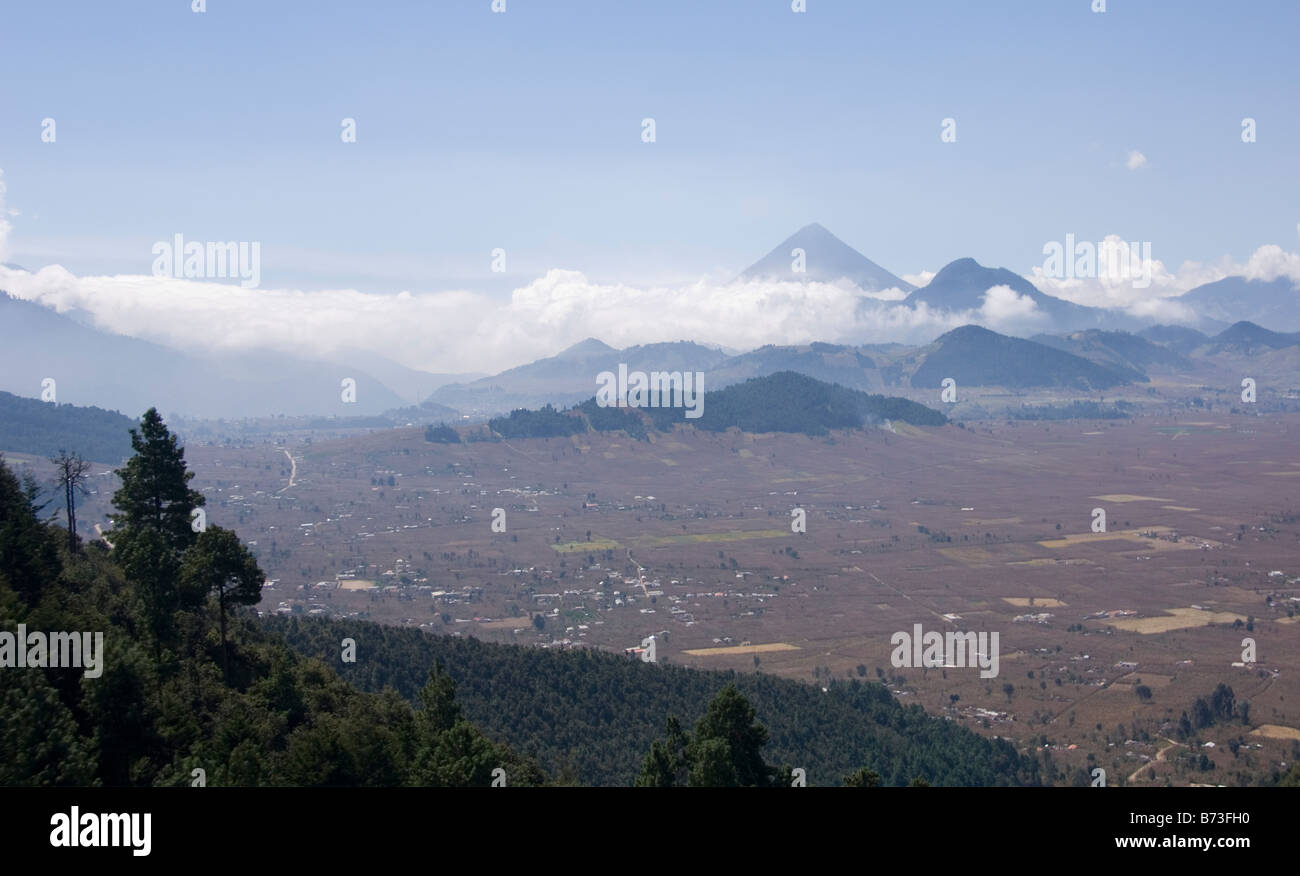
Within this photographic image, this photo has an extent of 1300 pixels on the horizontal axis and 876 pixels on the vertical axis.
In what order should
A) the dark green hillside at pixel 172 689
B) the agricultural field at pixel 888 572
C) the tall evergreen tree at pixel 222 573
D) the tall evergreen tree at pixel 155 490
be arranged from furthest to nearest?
the agricultural field at pixel 888 572
the tall evergreen tree at pixel 155 490
the tall evergreen tree at pixel 222 573
the dark green hillside at pixel 172 689

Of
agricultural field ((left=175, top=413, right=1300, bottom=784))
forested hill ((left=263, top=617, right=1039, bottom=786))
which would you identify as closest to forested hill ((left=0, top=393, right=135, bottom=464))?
agricultural field ((left=175, top=413, right=1300, bottom=784))

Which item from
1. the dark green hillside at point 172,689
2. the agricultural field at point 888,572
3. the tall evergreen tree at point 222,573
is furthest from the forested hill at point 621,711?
the tall evergreen tree at point 222,573

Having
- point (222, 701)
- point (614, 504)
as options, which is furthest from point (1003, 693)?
point (614, 504)

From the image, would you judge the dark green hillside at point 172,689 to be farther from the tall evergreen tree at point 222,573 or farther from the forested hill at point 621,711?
the forested hill at point 621,711

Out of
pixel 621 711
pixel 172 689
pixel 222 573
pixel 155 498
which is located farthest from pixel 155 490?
pixel 621 711

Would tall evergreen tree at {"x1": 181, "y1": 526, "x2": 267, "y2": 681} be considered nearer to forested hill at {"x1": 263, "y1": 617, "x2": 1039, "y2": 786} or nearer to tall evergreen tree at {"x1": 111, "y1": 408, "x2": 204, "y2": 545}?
tall evergreen tree at {"x1": 111, "y1": 408, "x2": 204, "y2": 545}
